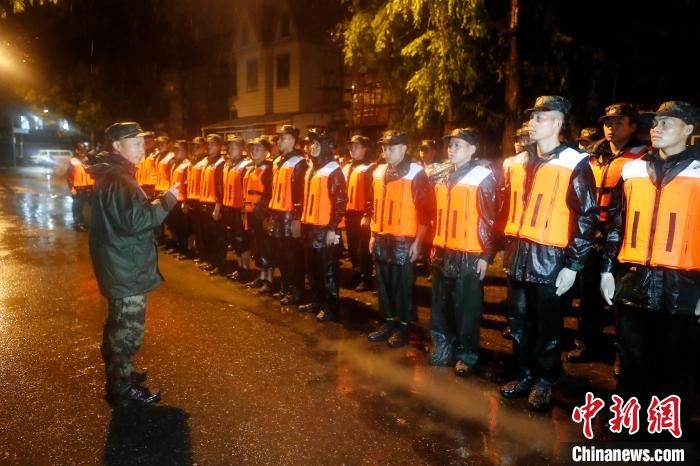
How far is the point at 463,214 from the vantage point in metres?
4.60

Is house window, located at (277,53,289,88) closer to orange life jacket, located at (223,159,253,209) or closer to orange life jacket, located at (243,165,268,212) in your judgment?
orange life jacket, located at (223,159,253,209)

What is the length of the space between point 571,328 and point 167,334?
480cm

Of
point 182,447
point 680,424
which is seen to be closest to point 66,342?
point 182,447

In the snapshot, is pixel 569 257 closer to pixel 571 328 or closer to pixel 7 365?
pixel 571 328

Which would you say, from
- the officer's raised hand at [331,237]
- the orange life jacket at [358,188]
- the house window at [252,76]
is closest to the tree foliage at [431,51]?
the orange life jacket at [358,188]

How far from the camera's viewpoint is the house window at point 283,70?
26453 millimetres

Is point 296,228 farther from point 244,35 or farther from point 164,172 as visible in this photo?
point 244,35

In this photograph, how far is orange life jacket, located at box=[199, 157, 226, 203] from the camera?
8.62 meters

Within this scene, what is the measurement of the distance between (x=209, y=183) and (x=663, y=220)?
6921 mm

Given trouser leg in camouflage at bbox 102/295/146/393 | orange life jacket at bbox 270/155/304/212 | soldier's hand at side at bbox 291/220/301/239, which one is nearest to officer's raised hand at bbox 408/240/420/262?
soldier's hand at side at bbox 291/220/301/239

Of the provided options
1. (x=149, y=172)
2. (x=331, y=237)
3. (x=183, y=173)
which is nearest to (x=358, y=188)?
(x=331, y=237)

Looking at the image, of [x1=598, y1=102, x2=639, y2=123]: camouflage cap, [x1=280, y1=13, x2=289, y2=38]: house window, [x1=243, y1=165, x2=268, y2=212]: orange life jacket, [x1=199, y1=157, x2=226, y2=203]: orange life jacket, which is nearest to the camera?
[x1=598, y1=102, x2=639, y2=123]: camouflage cap

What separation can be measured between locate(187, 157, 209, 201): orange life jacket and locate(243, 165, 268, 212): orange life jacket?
152 cm

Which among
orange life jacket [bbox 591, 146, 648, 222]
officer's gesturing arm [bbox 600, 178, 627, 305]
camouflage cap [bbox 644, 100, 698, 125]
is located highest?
camouflage cap [bbox 644, 100, 698, 125]
